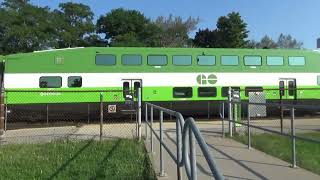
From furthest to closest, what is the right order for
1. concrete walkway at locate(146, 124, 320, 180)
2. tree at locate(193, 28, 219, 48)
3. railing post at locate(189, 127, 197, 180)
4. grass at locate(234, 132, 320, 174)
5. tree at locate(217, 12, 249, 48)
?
tree at locate(193, 28, 219, 48) → tree at locate(217, 12, 249, 48) → grass at locate(234, 132, 320, 174) → concrete walkway at locate(146, 124, 320, 180) → railing post at locate(189, 127, 197, 180)

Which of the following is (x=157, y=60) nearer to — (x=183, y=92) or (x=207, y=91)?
(x=183, y=92)

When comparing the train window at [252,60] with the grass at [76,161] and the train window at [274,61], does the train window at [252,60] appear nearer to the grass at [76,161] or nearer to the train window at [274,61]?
the train window at [274,61]

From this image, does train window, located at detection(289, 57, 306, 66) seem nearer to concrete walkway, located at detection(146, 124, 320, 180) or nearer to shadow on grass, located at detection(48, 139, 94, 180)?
concrete walkway, located at detection(146, 124, 320, 180)

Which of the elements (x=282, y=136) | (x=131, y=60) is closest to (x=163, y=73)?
(x=131, y=60)

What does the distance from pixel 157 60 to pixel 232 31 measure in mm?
61054

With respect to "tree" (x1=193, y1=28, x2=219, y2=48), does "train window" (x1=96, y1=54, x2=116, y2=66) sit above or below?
below

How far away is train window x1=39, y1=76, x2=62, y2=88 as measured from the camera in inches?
1035

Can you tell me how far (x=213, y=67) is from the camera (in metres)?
28.6

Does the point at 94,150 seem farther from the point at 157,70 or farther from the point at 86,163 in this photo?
the point at 157,70

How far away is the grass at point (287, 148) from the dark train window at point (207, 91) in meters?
11.6

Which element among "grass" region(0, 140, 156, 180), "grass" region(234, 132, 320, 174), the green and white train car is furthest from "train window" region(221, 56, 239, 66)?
"grass" region(0, 140, 156, 180)

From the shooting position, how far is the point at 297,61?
30172 mm

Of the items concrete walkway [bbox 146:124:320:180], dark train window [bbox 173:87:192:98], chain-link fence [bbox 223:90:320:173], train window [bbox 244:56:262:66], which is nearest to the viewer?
concrete walkway [bbox 146:124:320:180]

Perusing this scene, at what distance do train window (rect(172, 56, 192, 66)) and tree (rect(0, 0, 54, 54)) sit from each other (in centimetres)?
5273
